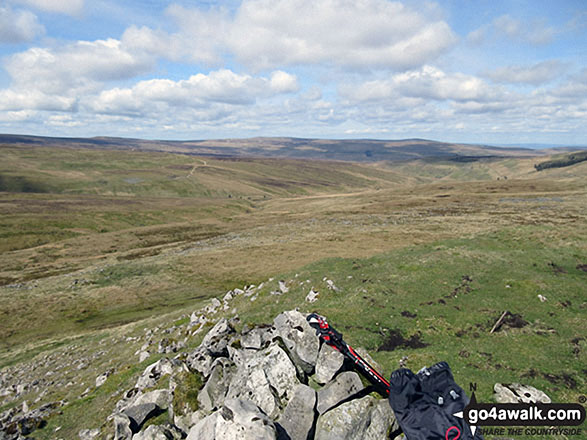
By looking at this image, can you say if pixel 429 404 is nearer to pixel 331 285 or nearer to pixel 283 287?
pixel 331 285

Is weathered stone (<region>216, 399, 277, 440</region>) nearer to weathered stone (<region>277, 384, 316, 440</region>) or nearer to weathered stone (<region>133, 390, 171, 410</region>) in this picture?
weathered stone (<region>277, 384, 316, 440</region>)

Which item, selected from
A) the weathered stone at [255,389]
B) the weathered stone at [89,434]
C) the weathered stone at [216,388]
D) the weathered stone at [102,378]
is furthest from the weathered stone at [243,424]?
the weathered stone at [102,378]

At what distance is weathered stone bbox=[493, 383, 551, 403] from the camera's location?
15484mm

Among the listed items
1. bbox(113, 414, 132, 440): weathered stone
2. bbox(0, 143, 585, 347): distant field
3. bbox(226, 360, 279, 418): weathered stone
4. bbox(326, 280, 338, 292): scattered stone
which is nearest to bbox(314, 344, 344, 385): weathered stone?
bbox(226, 360, 279, 418): weathered stone

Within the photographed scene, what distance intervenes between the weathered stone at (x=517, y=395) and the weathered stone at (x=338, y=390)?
27.9 ft

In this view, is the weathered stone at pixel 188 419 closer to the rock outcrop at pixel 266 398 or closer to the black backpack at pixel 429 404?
the rock outcrop at pixel 266 398

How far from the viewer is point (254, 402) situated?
13148 millimetres

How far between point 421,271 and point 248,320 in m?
21.4

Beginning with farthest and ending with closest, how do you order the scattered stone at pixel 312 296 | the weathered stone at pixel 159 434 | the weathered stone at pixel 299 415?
the scattered stone at pixel 312 296 → the weathered stone at pixel 159 434 → the weathered stone at pixel 299 415

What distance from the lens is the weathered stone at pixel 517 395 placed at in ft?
50.8

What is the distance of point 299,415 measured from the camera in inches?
484

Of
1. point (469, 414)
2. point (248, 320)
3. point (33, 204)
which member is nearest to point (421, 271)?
point (248, 320)

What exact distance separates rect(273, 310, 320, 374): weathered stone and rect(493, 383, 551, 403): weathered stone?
32.7ft

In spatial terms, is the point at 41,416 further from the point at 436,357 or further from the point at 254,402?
the point at 436,357
